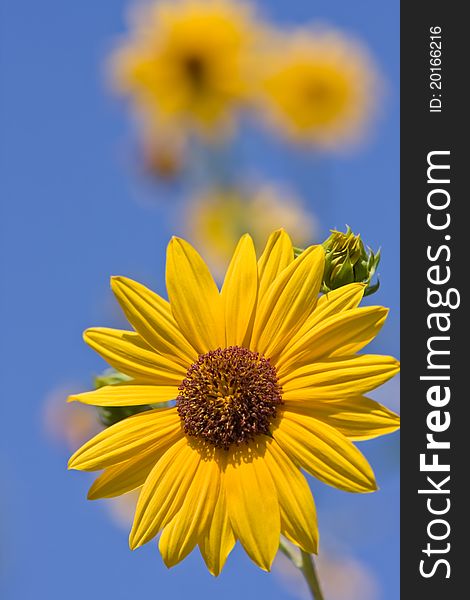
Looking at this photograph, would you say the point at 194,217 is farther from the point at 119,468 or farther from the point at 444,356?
the point at 119,468

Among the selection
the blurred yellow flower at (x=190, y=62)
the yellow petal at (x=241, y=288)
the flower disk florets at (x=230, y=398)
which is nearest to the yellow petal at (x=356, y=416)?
the flower disk florets at (x=230, y=398)

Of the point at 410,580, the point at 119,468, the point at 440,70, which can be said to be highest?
the point at 440,70

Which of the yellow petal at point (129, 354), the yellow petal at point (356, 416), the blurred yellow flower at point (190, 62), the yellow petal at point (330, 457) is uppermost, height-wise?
the blurred yellow flower at point (190, 62)

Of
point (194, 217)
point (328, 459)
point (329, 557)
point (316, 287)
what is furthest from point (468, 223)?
point (194, 217)

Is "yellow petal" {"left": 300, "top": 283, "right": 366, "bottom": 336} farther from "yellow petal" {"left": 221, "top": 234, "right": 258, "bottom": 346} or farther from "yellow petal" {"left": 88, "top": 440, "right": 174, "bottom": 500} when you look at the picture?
"yellow petal" {"left": 88, "top": 440, "right": 174, "bottom": 500}

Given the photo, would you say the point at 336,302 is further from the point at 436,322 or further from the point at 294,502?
the point at 436,322

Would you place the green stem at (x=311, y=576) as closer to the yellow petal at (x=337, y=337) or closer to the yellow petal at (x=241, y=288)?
the yellow petal at (x=337, y=337)

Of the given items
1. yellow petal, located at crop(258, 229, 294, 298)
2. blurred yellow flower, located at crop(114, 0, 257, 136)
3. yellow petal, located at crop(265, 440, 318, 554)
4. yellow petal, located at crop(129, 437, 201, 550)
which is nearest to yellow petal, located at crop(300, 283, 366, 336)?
yellow petal, located at crop(258, 229, 294, 298)
